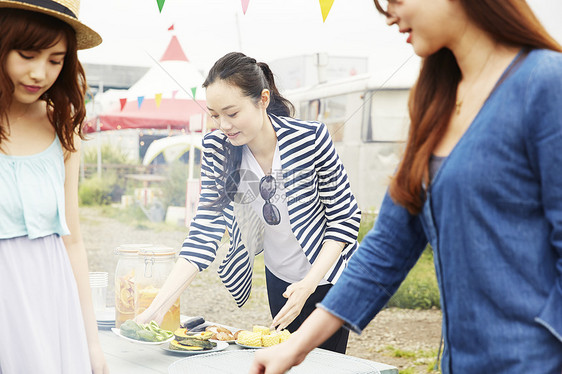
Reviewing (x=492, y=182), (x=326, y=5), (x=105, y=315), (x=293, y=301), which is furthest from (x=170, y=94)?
(x=492, y=182)

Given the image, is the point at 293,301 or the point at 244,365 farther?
the point at 293,301

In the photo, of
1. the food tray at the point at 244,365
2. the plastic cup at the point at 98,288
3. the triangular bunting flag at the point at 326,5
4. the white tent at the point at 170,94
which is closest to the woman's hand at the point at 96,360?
the food tray at the point at 244,365

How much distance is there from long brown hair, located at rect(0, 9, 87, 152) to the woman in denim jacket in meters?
0.61

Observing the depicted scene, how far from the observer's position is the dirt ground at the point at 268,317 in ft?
12.6

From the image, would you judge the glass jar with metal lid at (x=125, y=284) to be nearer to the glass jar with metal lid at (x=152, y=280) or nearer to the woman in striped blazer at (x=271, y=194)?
the glass jar with metal lid at (x=152, y=280)

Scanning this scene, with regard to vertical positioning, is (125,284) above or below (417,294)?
above

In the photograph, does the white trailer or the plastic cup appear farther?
the white trailer

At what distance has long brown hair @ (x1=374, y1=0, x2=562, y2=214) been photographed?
0.77 meters

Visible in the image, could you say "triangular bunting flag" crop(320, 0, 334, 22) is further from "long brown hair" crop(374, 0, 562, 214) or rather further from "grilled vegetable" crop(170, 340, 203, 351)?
"long brown hair" crop(374, 0, 562, 214)

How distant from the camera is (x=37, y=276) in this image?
1092 mm

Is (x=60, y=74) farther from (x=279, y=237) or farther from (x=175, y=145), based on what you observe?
(x=175, y=145)

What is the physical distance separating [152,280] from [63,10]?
3.16ft

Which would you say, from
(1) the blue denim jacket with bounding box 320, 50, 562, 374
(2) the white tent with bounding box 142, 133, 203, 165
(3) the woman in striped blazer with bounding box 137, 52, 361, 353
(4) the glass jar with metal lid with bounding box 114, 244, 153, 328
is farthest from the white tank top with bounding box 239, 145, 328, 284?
(1) the blue denim jacket with bounding box 320, 50, 562, 374

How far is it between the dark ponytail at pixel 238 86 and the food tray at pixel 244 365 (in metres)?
0.52
